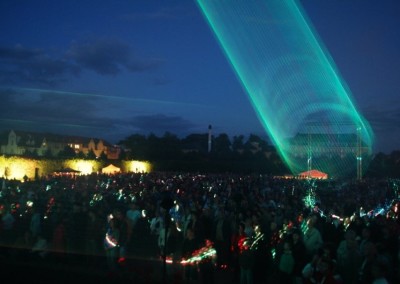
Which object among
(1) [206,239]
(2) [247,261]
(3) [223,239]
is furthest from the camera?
(3) [223,239]

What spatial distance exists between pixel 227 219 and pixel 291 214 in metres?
2.39

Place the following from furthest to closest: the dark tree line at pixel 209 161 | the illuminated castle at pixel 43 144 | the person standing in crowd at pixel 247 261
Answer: the illuminated castle at pixel 43 144 → the dark tree line at pixel 209 161 → the person standing in crowd at pixel 247 261

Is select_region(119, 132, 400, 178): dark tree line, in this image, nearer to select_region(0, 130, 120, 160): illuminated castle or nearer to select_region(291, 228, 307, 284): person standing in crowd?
select_region(0, 130, 120, 160): illuminated castle

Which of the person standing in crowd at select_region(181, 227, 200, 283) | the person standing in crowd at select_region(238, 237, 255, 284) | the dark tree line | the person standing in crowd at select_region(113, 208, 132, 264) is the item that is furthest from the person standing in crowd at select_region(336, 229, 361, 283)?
the dark tree line

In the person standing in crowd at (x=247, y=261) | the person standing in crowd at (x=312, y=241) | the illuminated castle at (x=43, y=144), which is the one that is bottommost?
the person standing in crowd at (x=247, y=261)

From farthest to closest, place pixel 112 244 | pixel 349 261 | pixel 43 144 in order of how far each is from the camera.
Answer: pixel 43 144, pixel 112 244, pixel 349 261

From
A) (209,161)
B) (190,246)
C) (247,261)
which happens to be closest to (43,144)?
(209,161)

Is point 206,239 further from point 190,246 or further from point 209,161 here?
point 209,161

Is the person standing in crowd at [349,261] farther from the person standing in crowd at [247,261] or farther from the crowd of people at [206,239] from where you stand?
the person standing in crowd at [247,261]

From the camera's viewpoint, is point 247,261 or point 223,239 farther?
point 223,239

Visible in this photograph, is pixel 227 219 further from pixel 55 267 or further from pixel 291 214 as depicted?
pixel 55 267

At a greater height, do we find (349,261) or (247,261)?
(349,261)

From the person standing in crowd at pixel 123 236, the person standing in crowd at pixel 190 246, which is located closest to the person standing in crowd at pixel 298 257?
the person standing in crowd at pixel 190 246

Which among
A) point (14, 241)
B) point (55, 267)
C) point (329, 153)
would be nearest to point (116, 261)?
point (55, 267)
